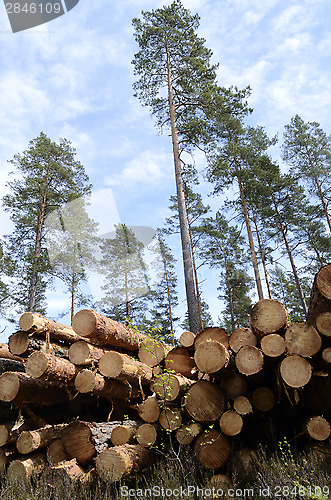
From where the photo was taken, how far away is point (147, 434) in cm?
439

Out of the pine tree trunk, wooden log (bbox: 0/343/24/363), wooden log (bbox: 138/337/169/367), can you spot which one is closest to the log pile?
wooden log (bbox: 0/343/24/363)

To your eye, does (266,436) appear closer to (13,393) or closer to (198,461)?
(198,461)

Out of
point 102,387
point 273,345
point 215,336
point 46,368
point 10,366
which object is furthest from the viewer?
point 10,366

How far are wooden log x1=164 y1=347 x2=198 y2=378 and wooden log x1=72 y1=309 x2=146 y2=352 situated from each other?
635 mm

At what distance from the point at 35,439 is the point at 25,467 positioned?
0.33 m

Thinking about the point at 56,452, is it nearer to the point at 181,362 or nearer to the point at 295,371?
the point at 181,362

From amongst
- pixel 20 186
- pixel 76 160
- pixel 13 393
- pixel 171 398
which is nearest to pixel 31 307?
pixel 20 186

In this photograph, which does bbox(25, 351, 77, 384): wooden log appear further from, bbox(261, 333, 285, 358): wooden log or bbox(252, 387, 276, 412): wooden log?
bbox(261, 333, 285, 358): wooden log

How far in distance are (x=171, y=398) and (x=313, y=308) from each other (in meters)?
2.29

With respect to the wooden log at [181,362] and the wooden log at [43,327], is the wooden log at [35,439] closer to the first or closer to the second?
the wooden log at [43,327]

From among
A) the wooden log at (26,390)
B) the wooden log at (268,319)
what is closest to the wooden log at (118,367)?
the wooden log at (26,390)

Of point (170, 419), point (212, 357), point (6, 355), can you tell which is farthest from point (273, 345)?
point (6, 355)

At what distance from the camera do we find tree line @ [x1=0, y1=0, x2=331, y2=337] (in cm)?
1298

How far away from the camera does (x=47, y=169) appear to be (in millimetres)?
16422
